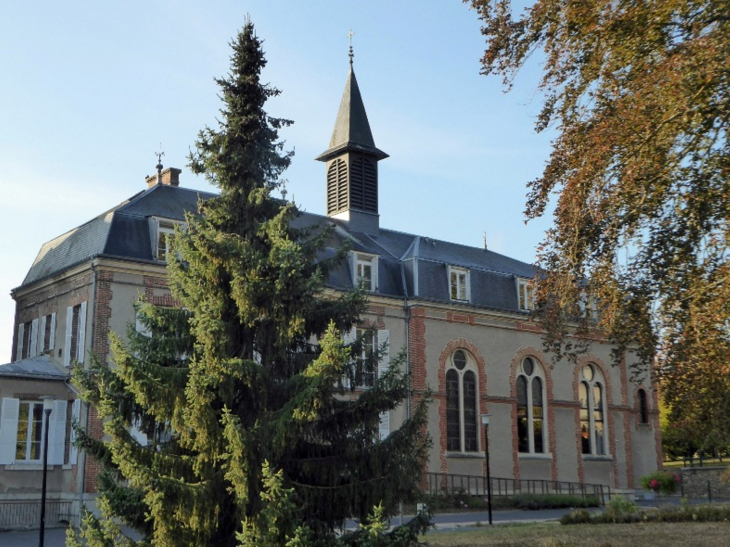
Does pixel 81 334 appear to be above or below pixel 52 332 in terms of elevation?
below

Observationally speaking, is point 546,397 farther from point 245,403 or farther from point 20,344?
point 245,403

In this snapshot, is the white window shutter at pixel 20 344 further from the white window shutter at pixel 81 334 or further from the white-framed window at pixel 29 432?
the white-framed window at pixel 29 432

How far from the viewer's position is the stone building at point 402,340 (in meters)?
25.7

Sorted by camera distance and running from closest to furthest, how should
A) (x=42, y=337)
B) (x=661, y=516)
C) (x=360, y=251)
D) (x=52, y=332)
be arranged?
(x=661, y=516)
(x=52, y=332)
(x=42, y=337)
(x=360, y=251)

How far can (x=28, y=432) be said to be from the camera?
2512 cm

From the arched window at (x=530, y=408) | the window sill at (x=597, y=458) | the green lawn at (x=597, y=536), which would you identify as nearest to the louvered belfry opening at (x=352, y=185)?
the arched window at (x=530, y=408)

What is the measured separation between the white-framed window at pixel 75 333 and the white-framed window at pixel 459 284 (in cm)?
1431

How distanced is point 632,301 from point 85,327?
19245 mm

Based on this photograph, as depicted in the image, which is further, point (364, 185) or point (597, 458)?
point (597, 458)

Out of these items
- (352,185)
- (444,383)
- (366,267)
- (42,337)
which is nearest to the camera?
(42,337)

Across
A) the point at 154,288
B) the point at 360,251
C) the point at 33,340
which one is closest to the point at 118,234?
the point at 154,288

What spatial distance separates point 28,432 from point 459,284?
1720 centimetres

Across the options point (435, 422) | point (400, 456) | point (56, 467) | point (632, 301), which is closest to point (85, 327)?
point (56, 467)

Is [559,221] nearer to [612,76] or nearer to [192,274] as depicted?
[612,76]
